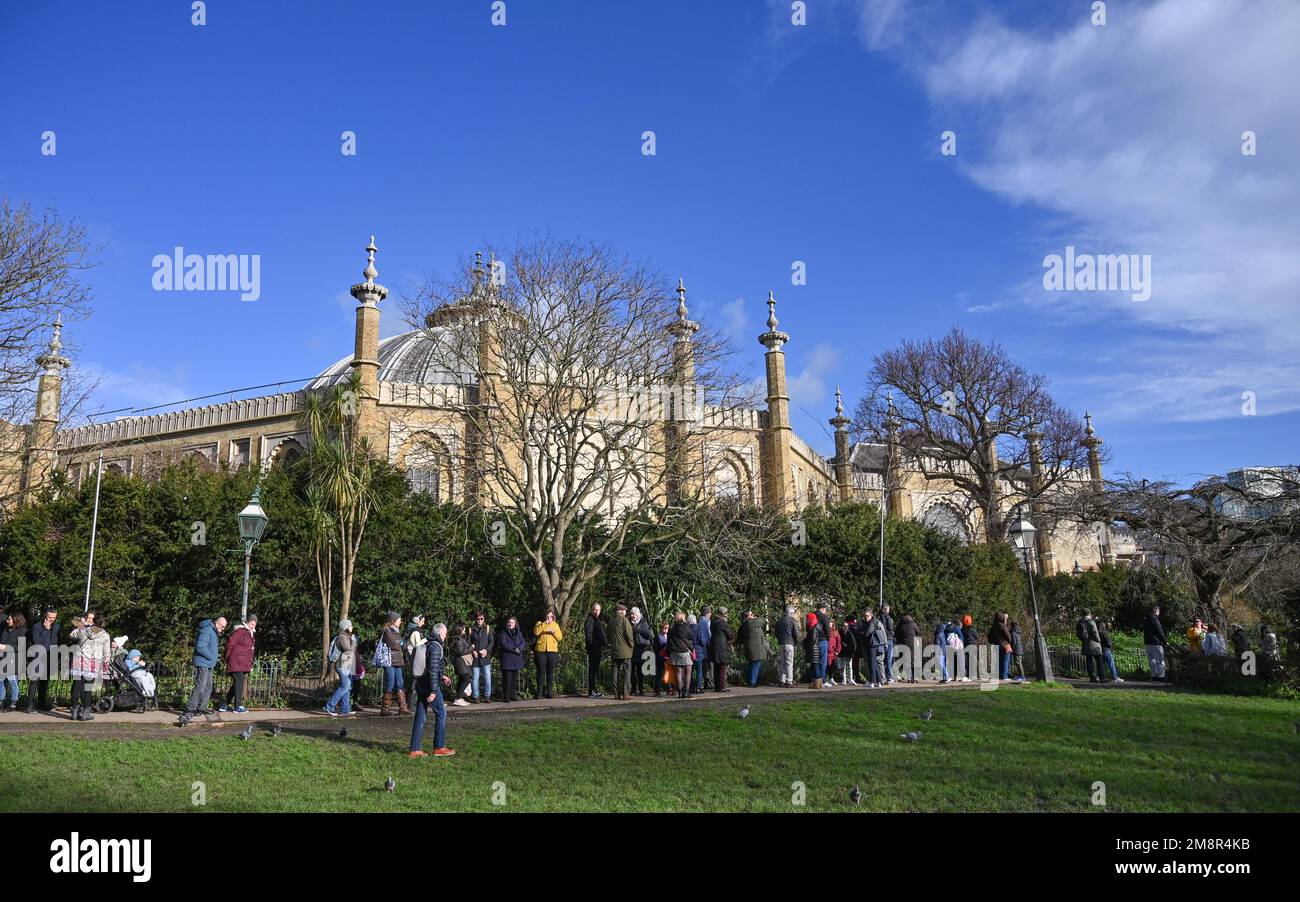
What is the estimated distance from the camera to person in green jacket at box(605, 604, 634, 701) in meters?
16.0

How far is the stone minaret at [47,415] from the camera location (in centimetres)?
2138

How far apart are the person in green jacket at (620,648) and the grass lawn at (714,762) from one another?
188cm

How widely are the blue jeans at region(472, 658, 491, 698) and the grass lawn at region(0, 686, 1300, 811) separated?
2.11 meters

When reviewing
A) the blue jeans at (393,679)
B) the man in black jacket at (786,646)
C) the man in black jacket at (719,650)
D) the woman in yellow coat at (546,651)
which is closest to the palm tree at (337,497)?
the blue jeans at (393,679)

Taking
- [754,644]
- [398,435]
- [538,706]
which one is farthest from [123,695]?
[398,435]

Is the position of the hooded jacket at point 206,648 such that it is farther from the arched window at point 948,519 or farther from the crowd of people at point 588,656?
the arched window at point 948,519

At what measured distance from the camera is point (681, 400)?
22.9 meters

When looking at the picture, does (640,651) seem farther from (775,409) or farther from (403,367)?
(403,367)

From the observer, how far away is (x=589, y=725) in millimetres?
12789

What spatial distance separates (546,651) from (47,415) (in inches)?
807

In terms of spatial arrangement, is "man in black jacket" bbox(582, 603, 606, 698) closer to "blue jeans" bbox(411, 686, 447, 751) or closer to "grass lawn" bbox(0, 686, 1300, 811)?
"grass lawn" bbox(0, 686, 1300, 811)

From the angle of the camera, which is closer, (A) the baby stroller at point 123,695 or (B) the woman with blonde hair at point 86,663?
(B) the woman with blonde hair at point 86,663
